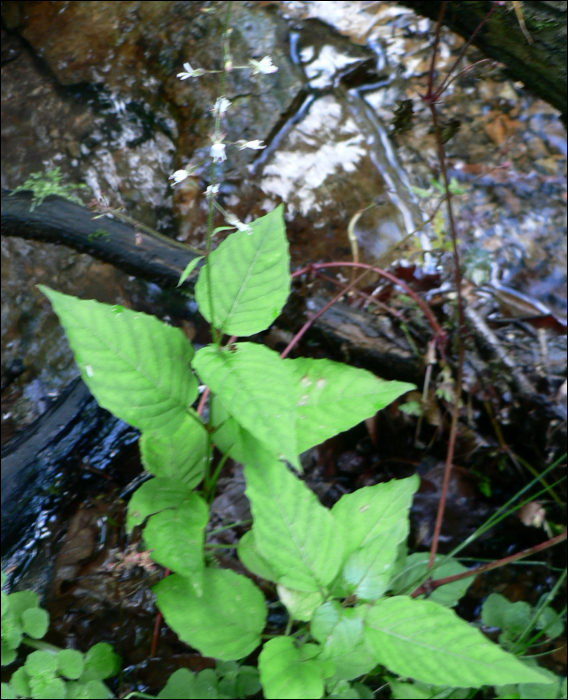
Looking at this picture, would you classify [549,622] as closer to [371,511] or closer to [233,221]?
[371,511]

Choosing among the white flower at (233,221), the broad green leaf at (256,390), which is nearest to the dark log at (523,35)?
the white flower at (233,221)

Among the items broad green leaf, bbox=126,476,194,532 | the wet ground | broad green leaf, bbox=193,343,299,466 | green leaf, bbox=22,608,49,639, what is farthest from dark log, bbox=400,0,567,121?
green leaf, bbox=22,608,49,639

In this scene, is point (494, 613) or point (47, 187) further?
point (47, 187)

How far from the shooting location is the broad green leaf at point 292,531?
1012mm

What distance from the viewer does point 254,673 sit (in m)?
1.19

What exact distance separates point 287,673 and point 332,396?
1.77 ft

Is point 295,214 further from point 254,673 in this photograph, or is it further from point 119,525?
point 254,673

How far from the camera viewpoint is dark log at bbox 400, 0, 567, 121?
1.57m

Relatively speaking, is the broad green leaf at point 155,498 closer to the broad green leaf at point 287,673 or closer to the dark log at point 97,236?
the broad green leaf at point 287,673

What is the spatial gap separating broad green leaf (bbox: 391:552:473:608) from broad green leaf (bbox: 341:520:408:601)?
410mm

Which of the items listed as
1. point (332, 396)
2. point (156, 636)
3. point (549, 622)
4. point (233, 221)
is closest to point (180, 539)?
point (332, 396)

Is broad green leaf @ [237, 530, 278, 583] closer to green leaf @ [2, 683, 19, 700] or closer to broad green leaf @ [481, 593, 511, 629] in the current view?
green leaf @ [2, 683, 19, 700]

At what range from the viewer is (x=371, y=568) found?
3.38 ft

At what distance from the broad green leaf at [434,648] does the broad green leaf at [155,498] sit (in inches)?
18.9
